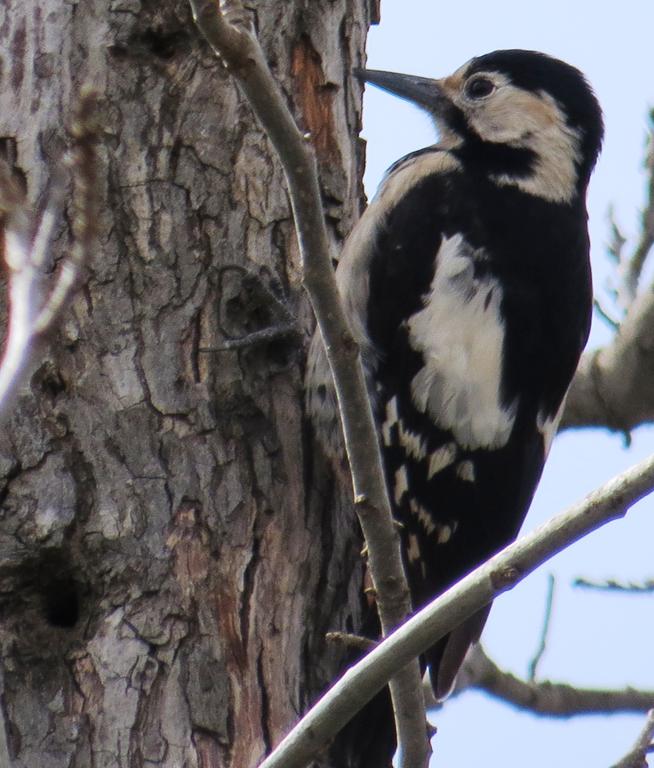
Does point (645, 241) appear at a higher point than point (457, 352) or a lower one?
higher

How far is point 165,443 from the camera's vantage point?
2799mm

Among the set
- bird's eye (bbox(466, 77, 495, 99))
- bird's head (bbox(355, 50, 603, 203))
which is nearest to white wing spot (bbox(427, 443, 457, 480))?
bird's head (bbox(355, 50, 603, 203))

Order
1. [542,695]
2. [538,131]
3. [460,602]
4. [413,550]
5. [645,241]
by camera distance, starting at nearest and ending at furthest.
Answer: [460,602], [413,550], [538,131], [645,241], [542,695]

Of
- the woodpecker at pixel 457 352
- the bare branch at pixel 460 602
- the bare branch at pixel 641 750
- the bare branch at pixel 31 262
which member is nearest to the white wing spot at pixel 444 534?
the woodpecker at pixel 457 352

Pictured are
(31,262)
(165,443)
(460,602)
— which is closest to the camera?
(31,262)

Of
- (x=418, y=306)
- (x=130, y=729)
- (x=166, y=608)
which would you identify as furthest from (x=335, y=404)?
(x=130, y=729)

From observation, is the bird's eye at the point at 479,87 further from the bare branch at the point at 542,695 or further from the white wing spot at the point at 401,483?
the bare branch at the point at 542,695

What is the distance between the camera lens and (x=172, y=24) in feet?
10.2

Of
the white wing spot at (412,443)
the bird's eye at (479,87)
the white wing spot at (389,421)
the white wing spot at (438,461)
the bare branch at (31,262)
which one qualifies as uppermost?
the bird's eye at (479,87)

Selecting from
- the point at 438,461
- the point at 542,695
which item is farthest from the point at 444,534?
the point at 542,695

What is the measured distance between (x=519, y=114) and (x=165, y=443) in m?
1.71

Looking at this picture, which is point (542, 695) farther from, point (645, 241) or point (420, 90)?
point (420, 90)

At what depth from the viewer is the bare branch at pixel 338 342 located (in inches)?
75.5

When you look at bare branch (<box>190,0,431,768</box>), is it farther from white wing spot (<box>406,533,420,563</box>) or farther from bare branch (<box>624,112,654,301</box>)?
bare branch (<box>624,112,654,301</box>)
